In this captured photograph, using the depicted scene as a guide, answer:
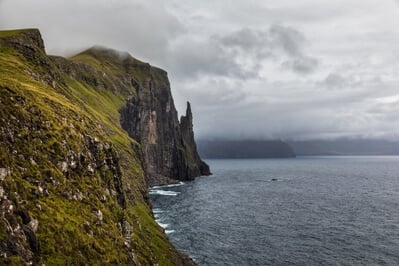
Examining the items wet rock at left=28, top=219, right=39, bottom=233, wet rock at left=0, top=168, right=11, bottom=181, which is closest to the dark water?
wet rock at left=28, top=219, right=39, bottom=233

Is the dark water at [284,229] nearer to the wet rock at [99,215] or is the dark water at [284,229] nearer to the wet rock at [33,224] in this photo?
the wet rock at [99,215]

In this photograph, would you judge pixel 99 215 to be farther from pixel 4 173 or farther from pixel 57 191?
pixel 4 173

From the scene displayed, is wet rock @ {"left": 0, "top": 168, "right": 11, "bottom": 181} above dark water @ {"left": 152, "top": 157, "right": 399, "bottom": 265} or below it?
above

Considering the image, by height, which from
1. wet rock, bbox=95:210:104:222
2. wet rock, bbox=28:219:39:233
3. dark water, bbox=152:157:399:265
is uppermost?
wet rock, bbox=28:219:39:233

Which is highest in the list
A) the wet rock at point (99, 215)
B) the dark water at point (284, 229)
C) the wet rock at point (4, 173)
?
the wet rock at point (4, 173)

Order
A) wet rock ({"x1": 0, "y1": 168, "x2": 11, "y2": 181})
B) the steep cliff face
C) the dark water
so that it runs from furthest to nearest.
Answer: the dark water, wet rock ({"x1": 0, "y1": 168, "x2": 11, "y2": 181}), the steep cliff face

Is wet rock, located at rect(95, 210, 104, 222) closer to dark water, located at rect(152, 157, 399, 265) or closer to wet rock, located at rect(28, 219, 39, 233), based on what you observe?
wet rock, located at rect(28, 219, 39, 233)

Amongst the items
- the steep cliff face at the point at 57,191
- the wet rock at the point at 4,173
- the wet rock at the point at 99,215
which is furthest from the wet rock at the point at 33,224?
the wet rock at the point at 99,215

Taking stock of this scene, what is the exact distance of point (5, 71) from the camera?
61688 mm

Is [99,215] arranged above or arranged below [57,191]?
below

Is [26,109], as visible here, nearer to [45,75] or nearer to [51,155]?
[51,155]

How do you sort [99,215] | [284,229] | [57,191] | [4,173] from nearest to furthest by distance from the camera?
[4,173]
[57,191]
[99,215]
[284,229]

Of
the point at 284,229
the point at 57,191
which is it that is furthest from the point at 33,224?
the point at 284,229

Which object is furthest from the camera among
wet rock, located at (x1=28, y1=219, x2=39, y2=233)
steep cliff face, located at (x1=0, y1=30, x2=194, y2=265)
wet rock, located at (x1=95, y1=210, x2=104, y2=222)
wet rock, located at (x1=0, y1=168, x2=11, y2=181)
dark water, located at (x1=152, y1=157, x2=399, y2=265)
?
dark water, located at (x1=152, y1=157, x2=399, y2=265)
